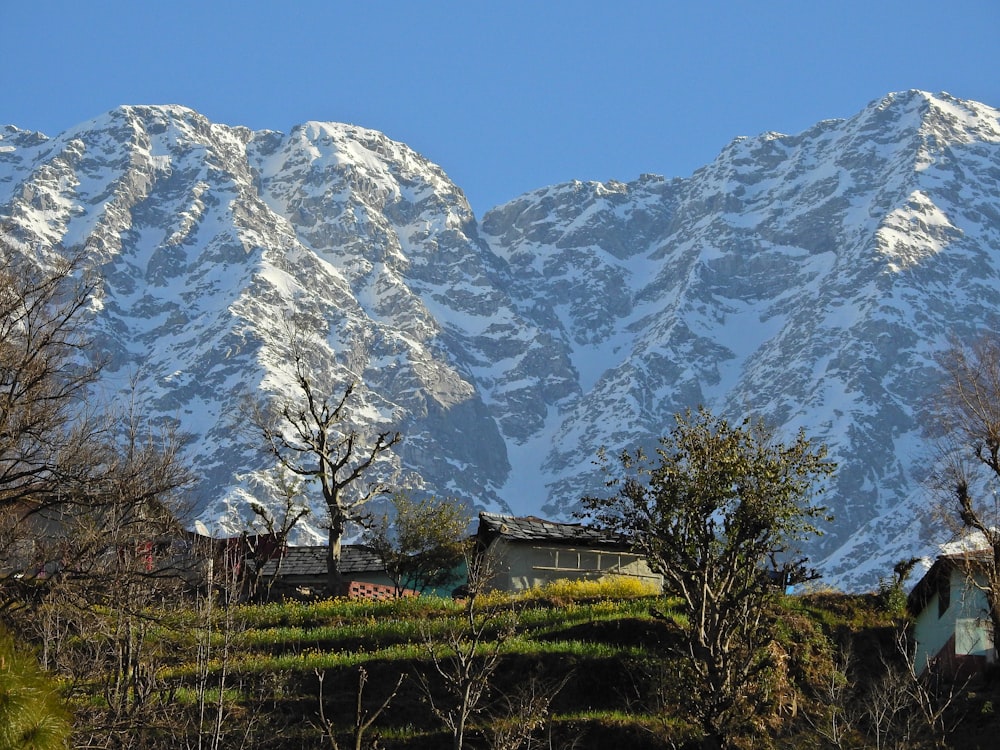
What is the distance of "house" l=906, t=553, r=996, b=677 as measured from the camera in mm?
37094

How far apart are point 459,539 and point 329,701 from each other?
90.5 ft

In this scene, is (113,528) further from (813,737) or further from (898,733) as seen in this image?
(898,733)

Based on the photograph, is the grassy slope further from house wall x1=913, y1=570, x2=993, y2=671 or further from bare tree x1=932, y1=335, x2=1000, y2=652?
bare tree x1=932, y1=335, x2=1000, y2=652

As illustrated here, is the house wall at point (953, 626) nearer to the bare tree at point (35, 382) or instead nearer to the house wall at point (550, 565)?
the house wall at point (550, 565)

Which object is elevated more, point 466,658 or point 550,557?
point 550,557

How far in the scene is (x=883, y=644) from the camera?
37.0m

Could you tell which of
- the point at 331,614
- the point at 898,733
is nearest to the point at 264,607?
the point at 331,614

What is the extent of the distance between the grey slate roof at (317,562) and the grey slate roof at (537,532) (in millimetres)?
5723

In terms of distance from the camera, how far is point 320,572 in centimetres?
6053

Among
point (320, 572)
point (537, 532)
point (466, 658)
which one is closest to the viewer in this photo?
point (466, 658)

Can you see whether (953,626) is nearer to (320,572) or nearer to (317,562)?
(320,572)

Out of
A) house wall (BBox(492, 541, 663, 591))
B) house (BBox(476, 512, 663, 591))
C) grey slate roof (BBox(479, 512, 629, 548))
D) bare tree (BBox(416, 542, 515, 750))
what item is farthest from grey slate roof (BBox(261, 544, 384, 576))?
bare tree (BBox(416, 542, 515, 750))

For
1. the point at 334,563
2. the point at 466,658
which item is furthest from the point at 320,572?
the point at 466,658

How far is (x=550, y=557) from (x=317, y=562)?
45.3 feet
